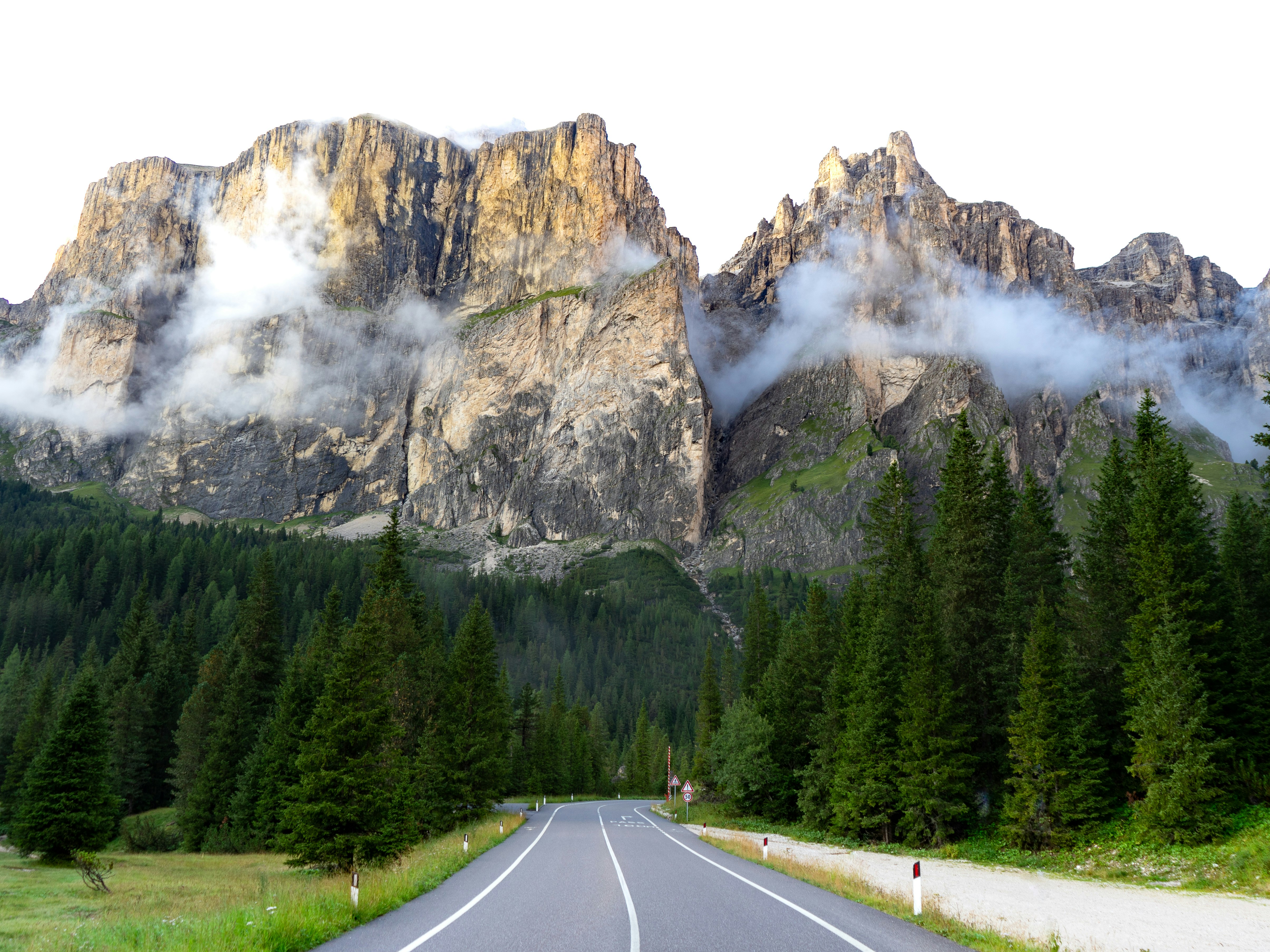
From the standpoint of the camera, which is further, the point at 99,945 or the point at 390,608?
the point at 390,608

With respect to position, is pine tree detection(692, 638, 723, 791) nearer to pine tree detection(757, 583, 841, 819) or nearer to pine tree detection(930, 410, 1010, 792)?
pine tree detection(757, 583, 841, 819)

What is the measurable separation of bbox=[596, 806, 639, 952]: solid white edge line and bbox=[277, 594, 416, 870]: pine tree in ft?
21.5

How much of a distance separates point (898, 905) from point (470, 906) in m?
7.76

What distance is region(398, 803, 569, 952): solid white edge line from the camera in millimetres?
9836

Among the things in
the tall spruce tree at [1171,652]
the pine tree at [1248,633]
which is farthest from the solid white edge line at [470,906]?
the pine tree at [1248,633]

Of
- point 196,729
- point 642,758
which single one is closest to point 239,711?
point 196,729

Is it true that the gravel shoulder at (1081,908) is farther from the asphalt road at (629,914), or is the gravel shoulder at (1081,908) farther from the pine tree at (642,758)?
the pine tree at (642,758)

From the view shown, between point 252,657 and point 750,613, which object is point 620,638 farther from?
point 252,657

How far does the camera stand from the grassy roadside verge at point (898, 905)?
Result: 10281 millimetres

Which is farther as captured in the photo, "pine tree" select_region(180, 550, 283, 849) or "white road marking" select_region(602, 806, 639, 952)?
"pine tree" select_region(180, 550, 283, 849)

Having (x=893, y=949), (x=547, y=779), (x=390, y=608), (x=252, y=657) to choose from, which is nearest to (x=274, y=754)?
(x=390, y=608)

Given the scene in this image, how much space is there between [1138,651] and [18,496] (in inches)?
9244

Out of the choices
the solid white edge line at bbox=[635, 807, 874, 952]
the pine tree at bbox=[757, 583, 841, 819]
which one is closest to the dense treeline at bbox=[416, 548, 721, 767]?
the pine tree at bbox=[757, 583, 841, 819]

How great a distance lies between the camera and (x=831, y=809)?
34500mm
